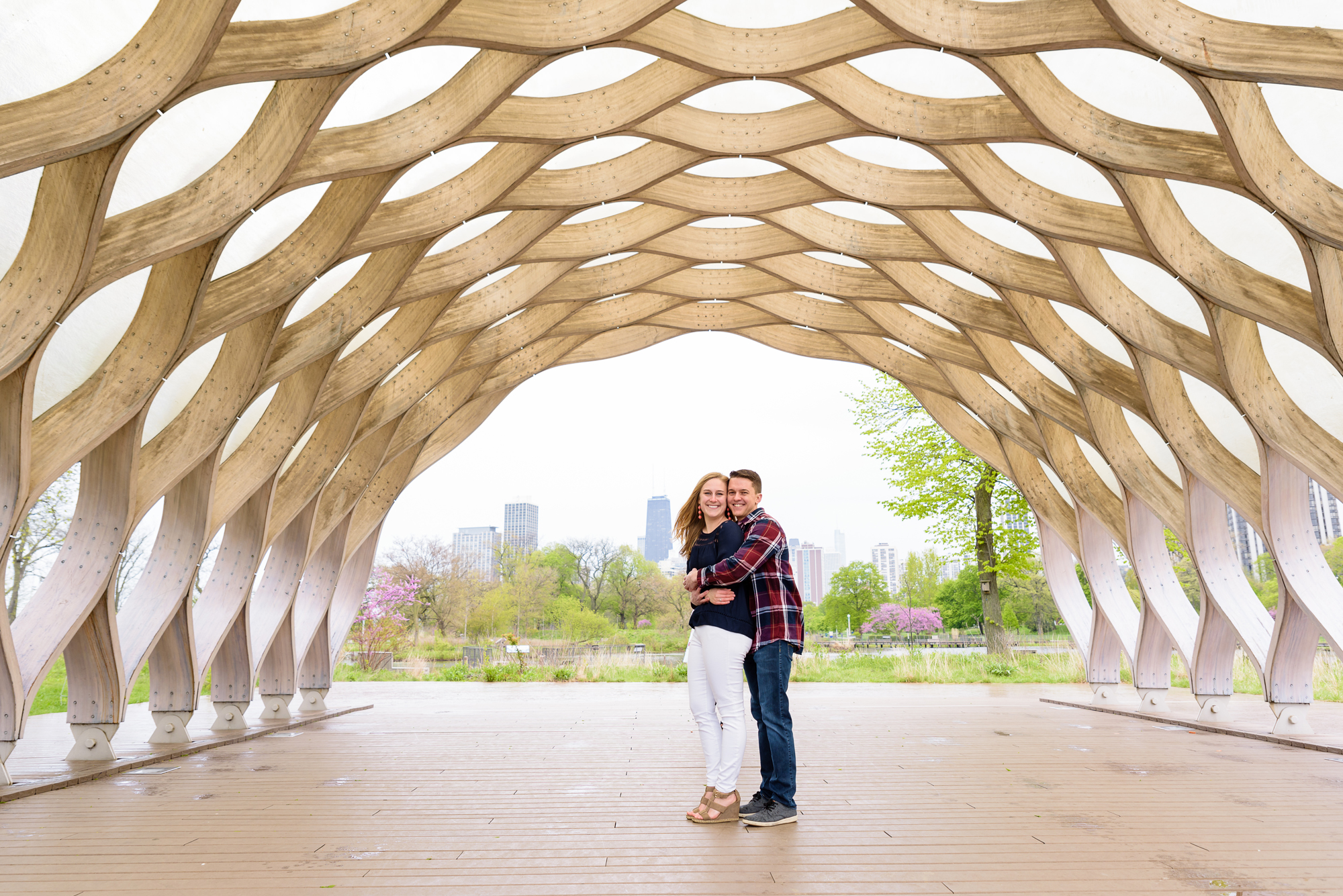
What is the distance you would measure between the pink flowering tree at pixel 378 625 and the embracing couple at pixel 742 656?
20280mm

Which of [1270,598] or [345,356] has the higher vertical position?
[345,356]

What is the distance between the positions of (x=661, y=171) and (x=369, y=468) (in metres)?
7.33

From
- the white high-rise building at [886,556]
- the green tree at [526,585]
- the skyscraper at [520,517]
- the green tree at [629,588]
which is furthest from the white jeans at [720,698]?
the white high-rise building at [886,556]

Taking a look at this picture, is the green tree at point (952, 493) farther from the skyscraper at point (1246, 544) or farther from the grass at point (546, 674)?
the grass at point (546, 674)

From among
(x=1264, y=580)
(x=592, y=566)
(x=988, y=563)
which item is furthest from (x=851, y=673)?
(x=592, y=566)

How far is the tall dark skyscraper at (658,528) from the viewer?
142 m

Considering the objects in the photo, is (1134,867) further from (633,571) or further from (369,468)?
(633,571)

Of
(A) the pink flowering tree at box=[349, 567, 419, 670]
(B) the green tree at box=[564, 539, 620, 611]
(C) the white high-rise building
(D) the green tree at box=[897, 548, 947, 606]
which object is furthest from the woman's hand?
(C) the white high-rise building

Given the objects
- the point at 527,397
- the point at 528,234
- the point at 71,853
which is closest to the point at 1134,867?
the point at 71,853

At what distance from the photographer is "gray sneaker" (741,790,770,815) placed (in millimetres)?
5980

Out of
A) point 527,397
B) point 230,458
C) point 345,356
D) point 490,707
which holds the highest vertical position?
point 527,397

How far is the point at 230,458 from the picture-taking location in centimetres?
1133

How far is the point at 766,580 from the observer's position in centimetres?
587

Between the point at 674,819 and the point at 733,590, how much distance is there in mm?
1754
